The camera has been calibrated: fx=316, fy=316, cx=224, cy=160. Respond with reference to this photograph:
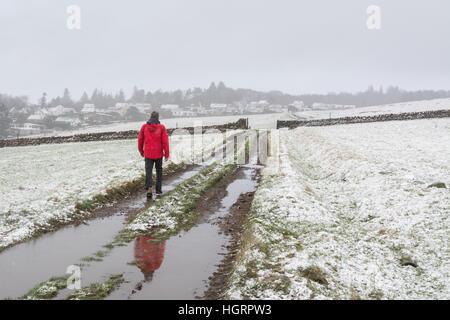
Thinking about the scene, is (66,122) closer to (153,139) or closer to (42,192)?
(42,192)

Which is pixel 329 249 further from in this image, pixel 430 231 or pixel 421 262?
pixel 430 231

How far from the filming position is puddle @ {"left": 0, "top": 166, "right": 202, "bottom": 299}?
6.73m

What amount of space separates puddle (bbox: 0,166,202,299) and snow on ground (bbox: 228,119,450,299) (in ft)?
13.5

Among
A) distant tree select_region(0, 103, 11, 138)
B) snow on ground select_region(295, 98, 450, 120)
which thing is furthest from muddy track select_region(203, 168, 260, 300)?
distant tree select_region(0, 103, 11, 138)

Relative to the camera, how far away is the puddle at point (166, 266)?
6426 mm

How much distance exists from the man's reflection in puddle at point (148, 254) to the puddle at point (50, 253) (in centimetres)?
108

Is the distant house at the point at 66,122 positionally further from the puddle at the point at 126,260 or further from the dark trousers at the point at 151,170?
the puddle at the point at 126,260

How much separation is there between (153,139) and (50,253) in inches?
235

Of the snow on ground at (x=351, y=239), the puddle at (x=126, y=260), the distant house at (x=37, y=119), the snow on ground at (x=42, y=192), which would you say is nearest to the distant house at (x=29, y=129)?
the distant house at (x=37, y=119)

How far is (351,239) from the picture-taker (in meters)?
9.26

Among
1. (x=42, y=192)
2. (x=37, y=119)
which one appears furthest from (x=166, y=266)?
(x=37, y=119)

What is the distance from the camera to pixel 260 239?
871 cm

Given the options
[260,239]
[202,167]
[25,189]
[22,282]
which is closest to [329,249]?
[260,239]
